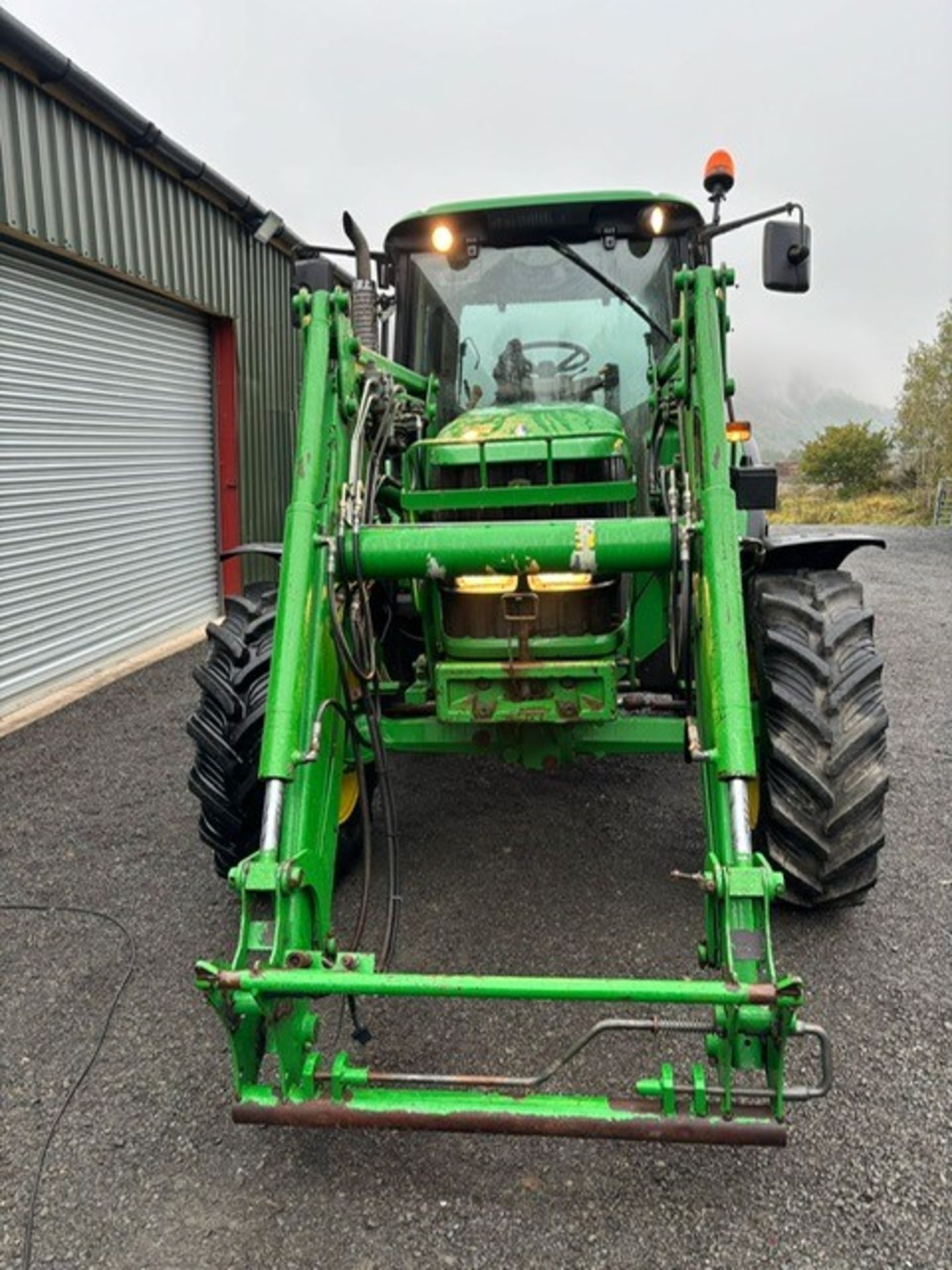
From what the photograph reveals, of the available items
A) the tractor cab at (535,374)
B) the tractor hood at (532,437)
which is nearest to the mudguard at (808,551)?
the tractor cab at (535,374)

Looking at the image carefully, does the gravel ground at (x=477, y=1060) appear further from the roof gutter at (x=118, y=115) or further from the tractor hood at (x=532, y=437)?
the roof gutter at (x=118, y=115)

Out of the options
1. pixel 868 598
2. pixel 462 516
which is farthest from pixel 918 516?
pixel 462 516

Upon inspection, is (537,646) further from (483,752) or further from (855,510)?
(855,510)

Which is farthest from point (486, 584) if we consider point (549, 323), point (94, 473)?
point (94, 473)

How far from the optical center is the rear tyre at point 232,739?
117 inches

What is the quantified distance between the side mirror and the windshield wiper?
1.78ft

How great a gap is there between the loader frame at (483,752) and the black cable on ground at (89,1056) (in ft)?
1.24

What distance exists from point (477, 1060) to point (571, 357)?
273 centimetres

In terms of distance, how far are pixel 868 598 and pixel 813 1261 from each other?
31.8 feet

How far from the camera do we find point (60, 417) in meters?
6.50

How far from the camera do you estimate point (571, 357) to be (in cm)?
383

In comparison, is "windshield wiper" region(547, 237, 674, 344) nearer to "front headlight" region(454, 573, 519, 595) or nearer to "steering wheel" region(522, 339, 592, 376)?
"steering wheel" region(522, 339, 592, 376)

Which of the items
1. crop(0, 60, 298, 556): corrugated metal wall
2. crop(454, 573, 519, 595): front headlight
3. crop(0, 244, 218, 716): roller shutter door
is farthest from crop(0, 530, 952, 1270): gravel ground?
crop(0, 60, 298, 556): corrugated metal wall

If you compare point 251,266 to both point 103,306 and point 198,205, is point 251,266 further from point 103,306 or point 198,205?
point 103,306
